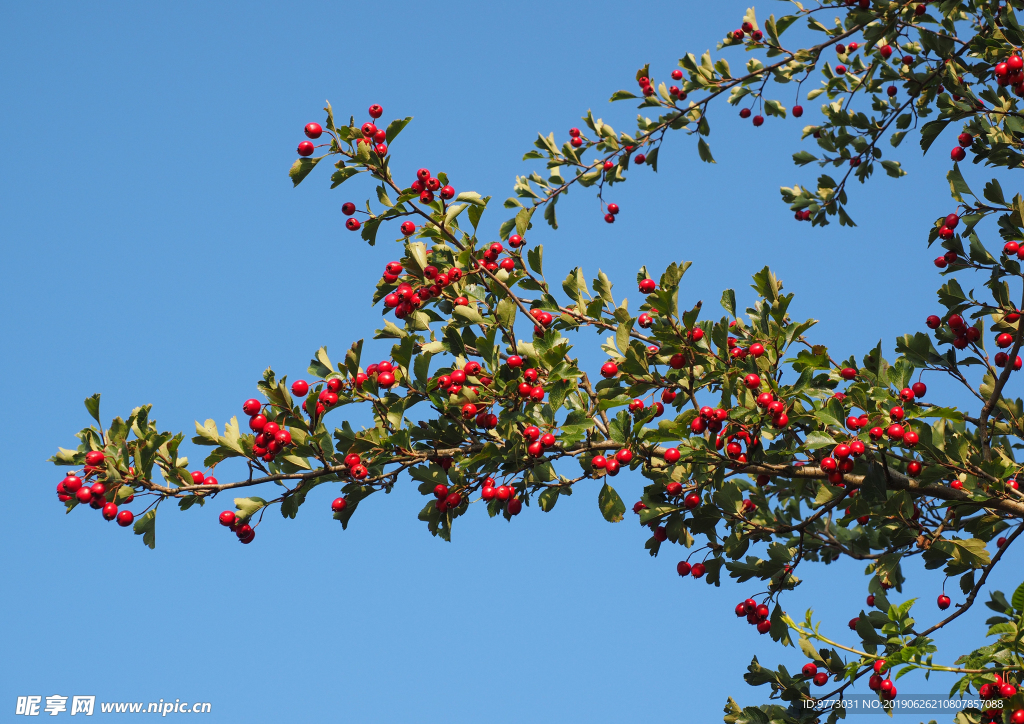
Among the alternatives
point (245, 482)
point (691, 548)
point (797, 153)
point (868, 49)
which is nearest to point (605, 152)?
point (797, 153)

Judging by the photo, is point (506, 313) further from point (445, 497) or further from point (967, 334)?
point (967, 334)

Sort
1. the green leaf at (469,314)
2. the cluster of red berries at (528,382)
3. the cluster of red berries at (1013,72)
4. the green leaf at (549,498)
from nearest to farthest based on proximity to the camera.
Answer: the cluster of red berries at (528,382) → the green leaf at (469,314) → the green leaf at (549,498) → the cluster of red berries at (1013,72)

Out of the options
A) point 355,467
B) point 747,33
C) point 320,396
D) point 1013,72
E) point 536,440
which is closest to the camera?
point 536,440

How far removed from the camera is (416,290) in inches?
170

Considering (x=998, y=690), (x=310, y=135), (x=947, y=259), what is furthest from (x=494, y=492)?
(x=947, y=259)

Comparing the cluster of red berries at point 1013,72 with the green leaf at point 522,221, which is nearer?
the green leaf at point 522,221

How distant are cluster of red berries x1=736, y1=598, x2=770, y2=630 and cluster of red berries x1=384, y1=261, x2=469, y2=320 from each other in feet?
8.85

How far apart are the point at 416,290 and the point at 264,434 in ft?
3.77

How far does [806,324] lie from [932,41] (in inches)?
125

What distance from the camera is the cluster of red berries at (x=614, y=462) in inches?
155

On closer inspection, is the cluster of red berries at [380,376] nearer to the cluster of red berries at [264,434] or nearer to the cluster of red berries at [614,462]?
the cluster of red berries at [264,434]

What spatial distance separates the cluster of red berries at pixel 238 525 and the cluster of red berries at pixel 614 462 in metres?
1.90

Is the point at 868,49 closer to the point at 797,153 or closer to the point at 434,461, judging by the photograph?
the point at 797,153

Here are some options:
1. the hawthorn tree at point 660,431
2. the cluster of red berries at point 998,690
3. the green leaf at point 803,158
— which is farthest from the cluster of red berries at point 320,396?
the green leaf at point 803,158
